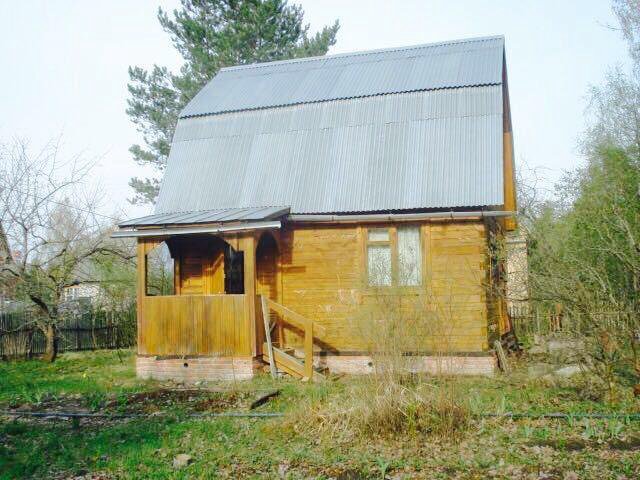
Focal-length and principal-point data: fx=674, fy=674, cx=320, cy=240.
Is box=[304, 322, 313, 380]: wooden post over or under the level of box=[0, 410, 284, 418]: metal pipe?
over

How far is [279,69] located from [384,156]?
6093 millimetres

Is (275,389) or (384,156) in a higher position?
(384,156)

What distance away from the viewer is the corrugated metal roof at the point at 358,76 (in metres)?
16.5

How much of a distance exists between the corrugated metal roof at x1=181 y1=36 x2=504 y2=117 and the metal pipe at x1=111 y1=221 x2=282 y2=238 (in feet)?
16.3

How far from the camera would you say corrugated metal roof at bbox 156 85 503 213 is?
14555 mm

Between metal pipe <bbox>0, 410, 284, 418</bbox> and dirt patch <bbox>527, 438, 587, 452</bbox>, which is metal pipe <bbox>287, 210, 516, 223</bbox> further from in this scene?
dirt patch <bbox>527, 438, 587, 452</bbox>

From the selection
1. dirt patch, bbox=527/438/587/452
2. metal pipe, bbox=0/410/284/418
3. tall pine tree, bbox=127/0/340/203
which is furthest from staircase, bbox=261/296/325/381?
tall pine tree, bbox=127/0/340/203

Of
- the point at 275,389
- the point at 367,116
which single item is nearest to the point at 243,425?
the point at 275,389

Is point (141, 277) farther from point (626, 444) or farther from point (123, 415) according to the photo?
point (626, 444)

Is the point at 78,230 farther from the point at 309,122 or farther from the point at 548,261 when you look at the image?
the point at 548,261

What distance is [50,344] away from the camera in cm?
1927

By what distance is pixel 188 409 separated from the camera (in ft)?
36.0

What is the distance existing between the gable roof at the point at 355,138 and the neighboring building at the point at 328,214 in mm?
36

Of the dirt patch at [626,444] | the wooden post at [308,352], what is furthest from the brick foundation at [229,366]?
the dirt patch at [626,444]
